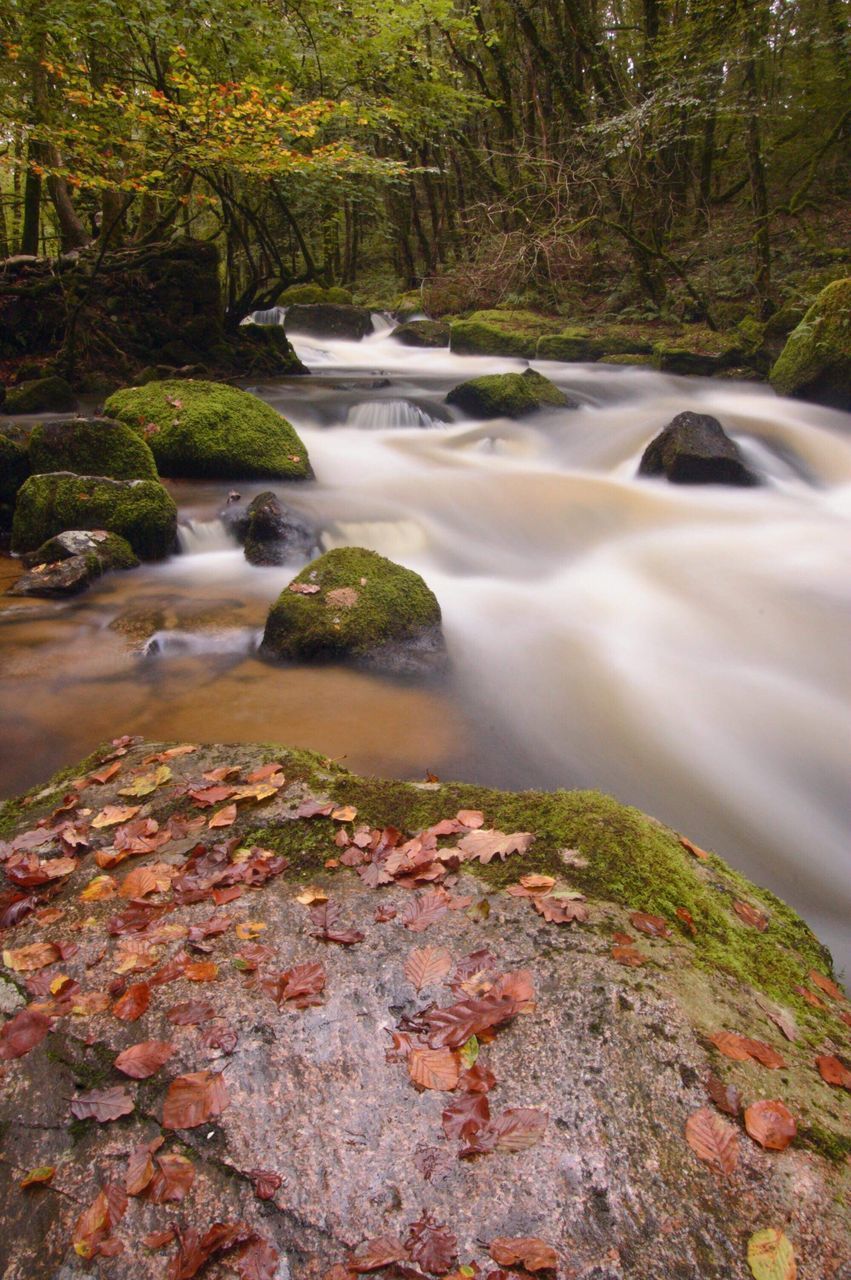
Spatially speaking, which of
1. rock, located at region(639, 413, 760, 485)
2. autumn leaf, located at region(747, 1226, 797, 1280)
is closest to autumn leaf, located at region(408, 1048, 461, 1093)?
autumn leaf, located at region(747, 1226, 797, 1280)

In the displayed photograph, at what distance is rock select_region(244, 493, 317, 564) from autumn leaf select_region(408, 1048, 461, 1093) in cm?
569

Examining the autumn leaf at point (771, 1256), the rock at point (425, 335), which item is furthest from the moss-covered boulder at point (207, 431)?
the rock at point (425, 335)

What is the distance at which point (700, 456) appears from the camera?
8961 millimetres

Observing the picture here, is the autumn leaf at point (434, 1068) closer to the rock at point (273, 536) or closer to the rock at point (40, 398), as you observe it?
the rock at point (273, 536)

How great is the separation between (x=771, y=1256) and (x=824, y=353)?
12875mm

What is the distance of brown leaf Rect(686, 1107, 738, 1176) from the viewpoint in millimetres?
1396

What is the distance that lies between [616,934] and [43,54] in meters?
12.9

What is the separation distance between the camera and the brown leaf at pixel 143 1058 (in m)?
1.64

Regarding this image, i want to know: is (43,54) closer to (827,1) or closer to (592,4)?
(592,4)

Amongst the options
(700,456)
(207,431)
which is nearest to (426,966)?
(207,431)

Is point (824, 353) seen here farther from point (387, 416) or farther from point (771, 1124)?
point (771, 1124)

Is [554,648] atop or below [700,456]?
below

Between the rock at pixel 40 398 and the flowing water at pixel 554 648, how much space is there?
12.4ft

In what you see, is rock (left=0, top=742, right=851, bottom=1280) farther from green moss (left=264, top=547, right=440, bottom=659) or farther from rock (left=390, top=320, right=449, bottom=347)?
rock (left=390, top=320, right=449, bottom=347)
